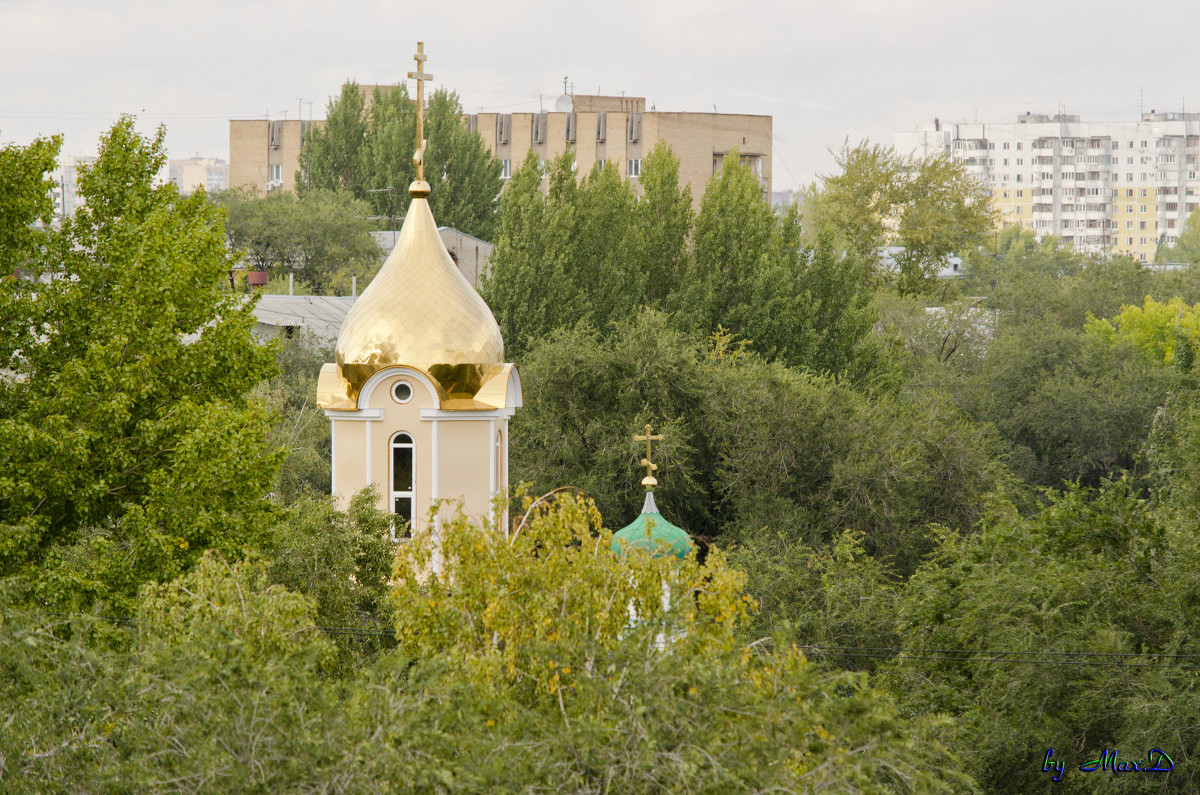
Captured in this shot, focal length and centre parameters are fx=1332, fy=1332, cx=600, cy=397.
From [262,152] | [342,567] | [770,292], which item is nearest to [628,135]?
[262,152]

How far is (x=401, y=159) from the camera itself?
56.4m

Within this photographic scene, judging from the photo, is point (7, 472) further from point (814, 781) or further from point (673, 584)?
point (814, 781)

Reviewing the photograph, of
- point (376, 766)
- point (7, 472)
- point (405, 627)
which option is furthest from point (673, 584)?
point (7, 472)

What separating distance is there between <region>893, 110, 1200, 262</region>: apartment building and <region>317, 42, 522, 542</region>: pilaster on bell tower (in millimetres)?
119844

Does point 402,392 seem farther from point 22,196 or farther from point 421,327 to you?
point 22,196

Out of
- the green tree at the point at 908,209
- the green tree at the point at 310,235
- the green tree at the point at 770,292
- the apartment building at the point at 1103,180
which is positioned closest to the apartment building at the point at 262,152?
the green tree at the point at 310,235

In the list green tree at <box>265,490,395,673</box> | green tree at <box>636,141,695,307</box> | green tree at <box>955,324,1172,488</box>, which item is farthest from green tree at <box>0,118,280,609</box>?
green tree at <box>955,324,1172,488</box>

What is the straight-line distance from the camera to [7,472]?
13.2 m

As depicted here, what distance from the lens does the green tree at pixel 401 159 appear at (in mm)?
55469

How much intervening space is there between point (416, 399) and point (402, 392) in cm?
24

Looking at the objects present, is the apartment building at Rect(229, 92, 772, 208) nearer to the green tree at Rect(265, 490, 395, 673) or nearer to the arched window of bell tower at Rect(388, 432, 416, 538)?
the arched window of bell tower at Rect(388, 432, 416, 538)

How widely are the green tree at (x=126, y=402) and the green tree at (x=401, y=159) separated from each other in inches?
1533

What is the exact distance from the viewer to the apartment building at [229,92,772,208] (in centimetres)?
6925

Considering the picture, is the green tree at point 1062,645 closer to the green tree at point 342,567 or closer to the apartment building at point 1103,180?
the green tree at point 342,567
